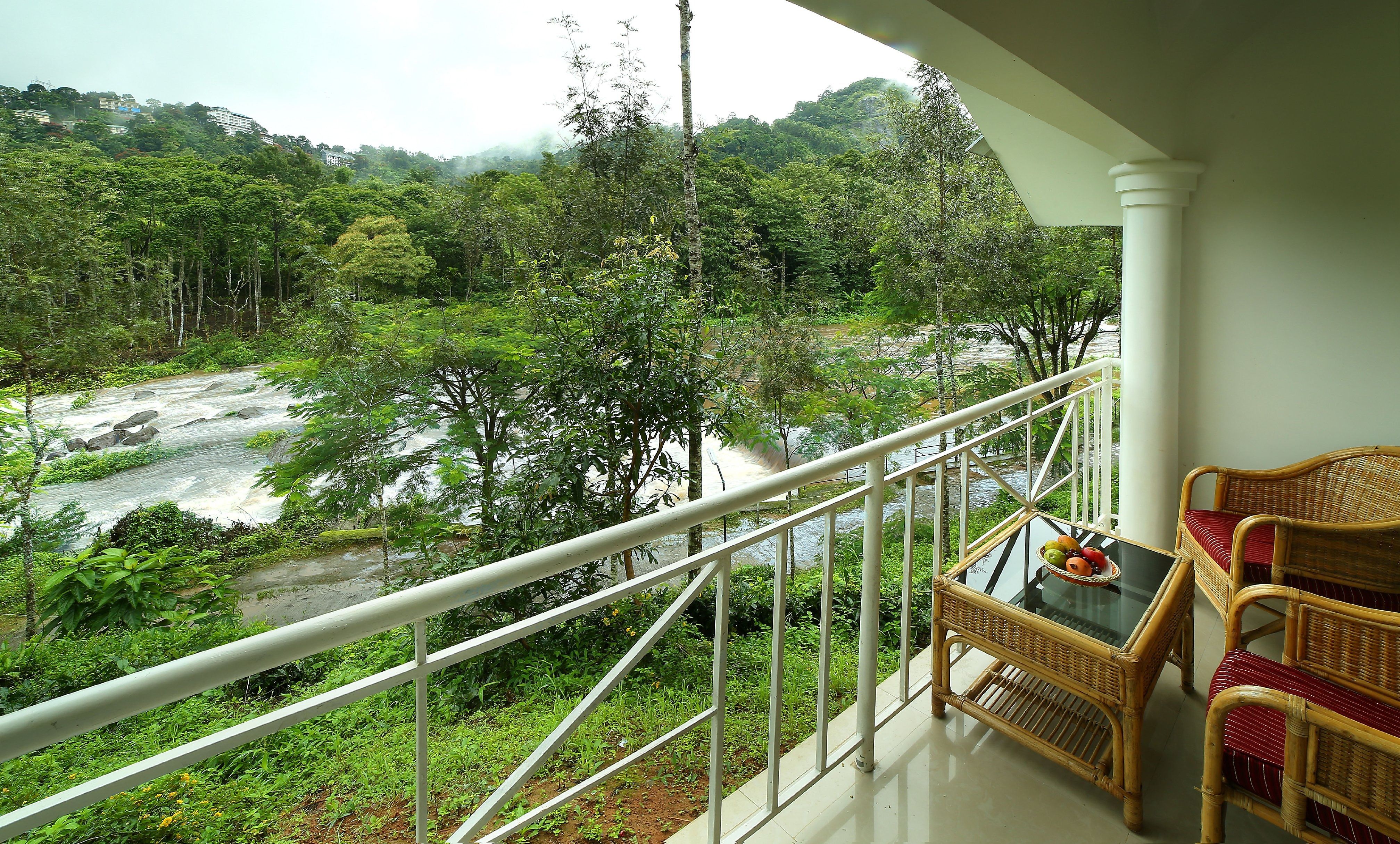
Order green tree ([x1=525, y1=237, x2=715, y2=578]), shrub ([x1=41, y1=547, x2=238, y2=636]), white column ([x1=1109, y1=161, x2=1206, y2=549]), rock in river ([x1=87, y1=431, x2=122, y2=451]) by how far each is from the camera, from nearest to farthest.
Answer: white column ([x1=1109, y1=161, x2=1206, y2=549]), green tree ([x1=525, y1=237, x2=715, y2=578]), shrub ([x1=41, y1=547, x2=238, y2=636]), rock in river ([x1=87, y1=431, x2=122, y2=451])

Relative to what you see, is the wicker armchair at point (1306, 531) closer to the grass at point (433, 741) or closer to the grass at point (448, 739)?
the grass at point (448, 739)

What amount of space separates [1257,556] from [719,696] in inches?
58.5

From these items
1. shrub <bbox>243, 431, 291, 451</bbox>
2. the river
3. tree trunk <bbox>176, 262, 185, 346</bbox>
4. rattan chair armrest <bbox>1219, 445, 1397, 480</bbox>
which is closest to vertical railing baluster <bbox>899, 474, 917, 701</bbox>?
rattan chair armrest <bbox>1219, 445, 1397, 480</bbox>

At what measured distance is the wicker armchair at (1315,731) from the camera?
2.77ft

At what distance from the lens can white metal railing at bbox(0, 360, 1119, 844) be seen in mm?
454

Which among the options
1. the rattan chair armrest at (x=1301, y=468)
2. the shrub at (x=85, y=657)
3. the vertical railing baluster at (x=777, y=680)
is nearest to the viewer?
the vertical railing baluster at (x=777, y=680)

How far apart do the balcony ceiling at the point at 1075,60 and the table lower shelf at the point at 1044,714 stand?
4.63 ft

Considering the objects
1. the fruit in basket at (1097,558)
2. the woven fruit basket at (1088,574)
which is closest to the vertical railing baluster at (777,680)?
the woven fruit basket at (1088,574)

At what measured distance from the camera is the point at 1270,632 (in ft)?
5.50

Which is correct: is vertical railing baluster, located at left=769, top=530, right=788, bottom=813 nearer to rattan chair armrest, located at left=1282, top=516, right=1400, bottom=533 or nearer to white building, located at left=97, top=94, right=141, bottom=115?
rattan chair armrest, located at left=1282, top=516, right=1400, bottom=533

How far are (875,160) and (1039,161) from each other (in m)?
5.23

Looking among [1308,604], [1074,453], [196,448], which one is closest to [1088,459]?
[1074,453]

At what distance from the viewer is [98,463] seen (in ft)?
26.1

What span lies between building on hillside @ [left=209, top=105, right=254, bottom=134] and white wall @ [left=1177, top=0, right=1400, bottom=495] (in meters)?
15.5
